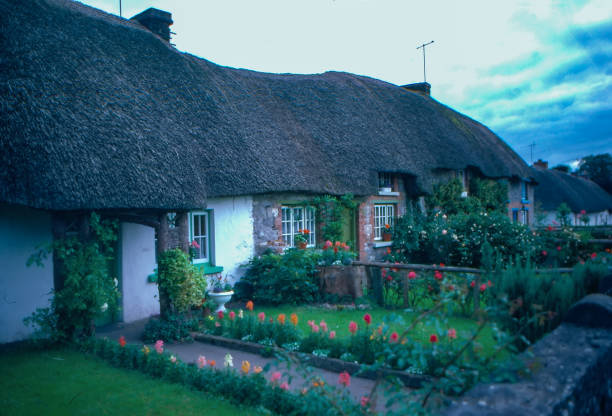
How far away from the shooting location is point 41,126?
6117mm

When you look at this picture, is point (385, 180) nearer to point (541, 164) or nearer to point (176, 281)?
point (176, 281)

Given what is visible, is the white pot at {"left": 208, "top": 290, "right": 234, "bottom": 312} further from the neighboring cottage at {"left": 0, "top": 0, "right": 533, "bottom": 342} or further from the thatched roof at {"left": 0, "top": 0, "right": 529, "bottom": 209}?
the thatched roof at {"left": 0, "top": 0, "right": 529, "bottom": 209}

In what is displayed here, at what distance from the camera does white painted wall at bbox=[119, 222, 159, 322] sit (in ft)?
26.1

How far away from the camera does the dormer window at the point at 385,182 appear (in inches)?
535

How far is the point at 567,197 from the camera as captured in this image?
2973 cm

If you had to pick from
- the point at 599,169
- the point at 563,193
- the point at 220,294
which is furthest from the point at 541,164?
the point at 220,294

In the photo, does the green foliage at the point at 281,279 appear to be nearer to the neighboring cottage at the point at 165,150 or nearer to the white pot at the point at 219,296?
the neighboring cottage at the point at 165,150

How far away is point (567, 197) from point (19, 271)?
104ft

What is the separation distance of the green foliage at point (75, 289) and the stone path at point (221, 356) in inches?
32.7

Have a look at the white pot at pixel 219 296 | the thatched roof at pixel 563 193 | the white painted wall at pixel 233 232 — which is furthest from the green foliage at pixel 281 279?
the thatched roof at pixel 563 193

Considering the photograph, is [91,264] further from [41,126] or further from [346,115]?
[346,115]

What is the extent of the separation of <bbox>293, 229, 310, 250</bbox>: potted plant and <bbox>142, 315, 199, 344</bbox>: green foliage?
411cm

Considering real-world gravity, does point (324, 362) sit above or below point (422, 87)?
below

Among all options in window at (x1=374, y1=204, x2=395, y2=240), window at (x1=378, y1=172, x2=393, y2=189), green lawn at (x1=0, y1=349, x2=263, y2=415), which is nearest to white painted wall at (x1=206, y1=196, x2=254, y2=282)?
green lawn at (x1=0, y1=349, x2=263, y2=415)
